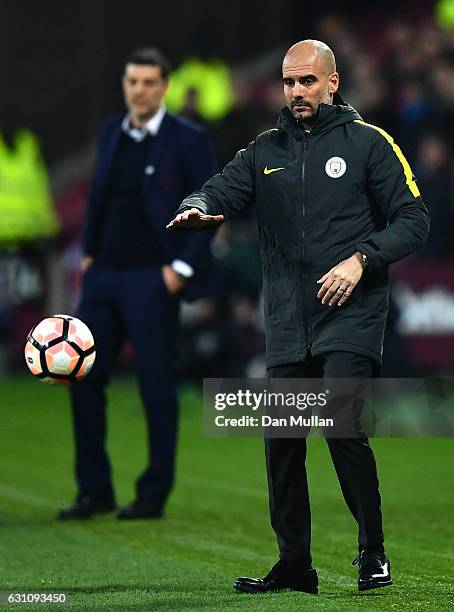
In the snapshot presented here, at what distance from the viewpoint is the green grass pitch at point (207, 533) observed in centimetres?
565

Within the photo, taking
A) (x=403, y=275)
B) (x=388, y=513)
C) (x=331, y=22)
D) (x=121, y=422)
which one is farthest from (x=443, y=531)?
(x=331, y=22)

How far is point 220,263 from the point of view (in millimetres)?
14383

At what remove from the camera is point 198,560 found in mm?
6531

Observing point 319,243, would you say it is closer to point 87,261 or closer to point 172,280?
point 172,280

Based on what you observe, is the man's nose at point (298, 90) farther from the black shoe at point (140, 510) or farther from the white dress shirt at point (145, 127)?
the black shoe at point (140, 510)

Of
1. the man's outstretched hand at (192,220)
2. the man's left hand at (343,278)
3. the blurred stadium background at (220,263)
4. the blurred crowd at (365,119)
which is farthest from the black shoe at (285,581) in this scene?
the blurred crowd at (365,119)

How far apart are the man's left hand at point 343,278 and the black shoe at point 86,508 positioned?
2827mm

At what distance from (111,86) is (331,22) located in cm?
432

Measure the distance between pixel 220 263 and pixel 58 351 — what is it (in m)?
7.98

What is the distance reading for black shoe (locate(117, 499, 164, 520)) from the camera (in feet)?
25.5

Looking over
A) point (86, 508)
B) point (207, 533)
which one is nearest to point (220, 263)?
point (86, 508)

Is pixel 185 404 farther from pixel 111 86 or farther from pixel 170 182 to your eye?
pixel 111 86

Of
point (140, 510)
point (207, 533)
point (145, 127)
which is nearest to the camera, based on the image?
point (207, 533)

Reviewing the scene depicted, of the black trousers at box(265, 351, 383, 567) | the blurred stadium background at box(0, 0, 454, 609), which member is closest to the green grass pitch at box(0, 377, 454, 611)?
the blurred stadium background at box(0, 0, 454, 609)
